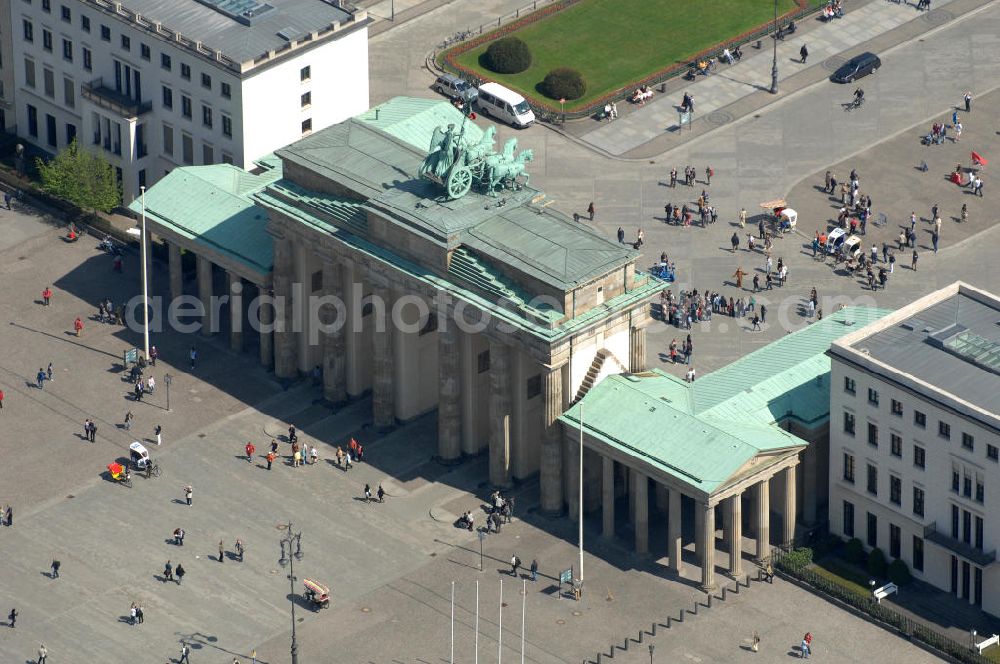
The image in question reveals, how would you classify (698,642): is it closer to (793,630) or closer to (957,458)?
(793,630)

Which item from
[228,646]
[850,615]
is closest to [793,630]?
[850,615]

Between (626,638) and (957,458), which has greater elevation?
(957,458)

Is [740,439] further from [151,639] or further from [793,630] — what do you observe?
[151,639]

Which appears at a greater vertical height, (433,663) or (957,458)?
(957,458)

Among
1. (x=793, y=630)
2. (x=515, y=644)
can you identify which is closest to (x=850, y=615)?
(x=793, y=630)

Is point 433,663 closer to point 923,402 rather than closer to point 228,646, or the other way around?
point 228,646

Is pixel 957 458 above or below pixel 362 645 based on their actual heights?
above

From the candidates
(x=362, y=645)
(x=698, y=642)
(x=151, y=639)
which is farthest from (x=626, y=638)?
(x=151, y=639)
